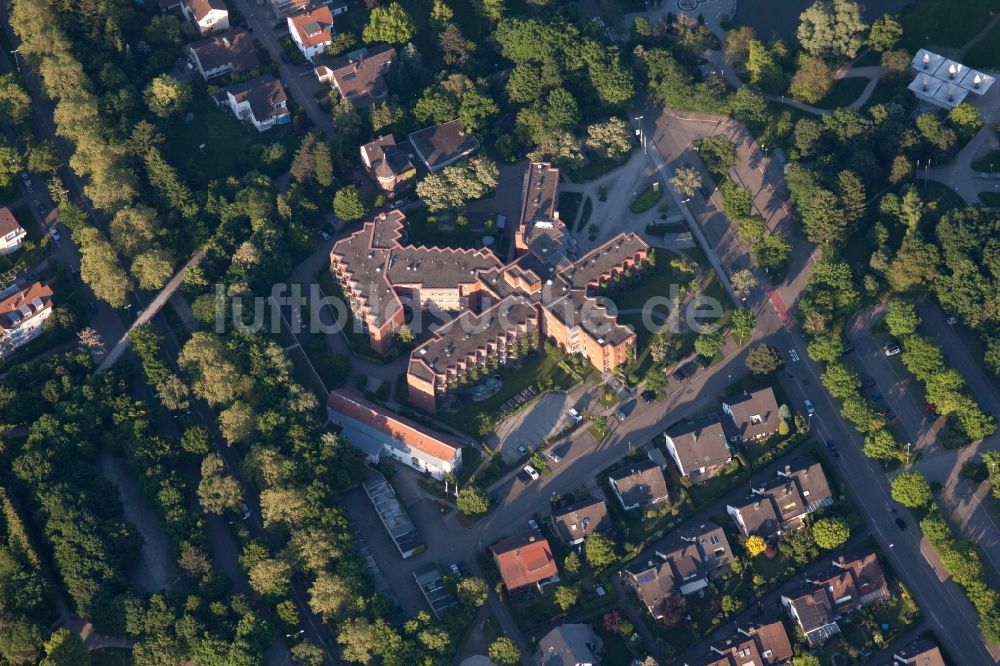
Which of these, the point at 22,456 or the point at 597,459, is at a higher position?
the point at 22,456

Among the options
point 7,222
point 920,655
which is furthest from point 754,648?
point 7,222

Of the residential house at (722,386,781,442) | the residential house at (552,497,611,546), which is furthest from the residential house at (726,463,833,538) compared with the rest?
the residential house at (552,497,611,546)

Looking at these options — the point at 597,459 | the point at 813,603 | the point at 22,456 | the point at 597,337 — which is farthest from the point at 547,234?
the point at 22,456

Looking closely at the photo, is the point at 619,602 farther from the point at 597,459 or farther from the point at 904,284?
the point at 904,284

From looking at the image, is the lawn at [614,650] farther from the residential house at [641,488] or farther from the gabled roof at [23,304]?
the gabled roof at [23,304]

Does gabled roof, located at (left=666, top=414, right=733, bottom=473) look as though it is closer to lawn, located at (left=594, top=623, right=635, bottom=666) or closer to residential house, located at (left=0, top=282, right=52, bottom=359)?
lawn, located at (left=594, top=623, right=635, bottom=666)

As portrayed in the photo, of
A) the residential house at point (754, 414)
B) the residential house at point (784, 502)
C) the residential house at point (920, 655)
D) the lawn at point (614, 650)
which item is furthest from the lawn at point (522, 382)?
the residential house at point (920, 655)

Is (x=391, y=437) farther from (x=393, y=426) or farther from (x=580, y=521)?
(x=580, y=521)
